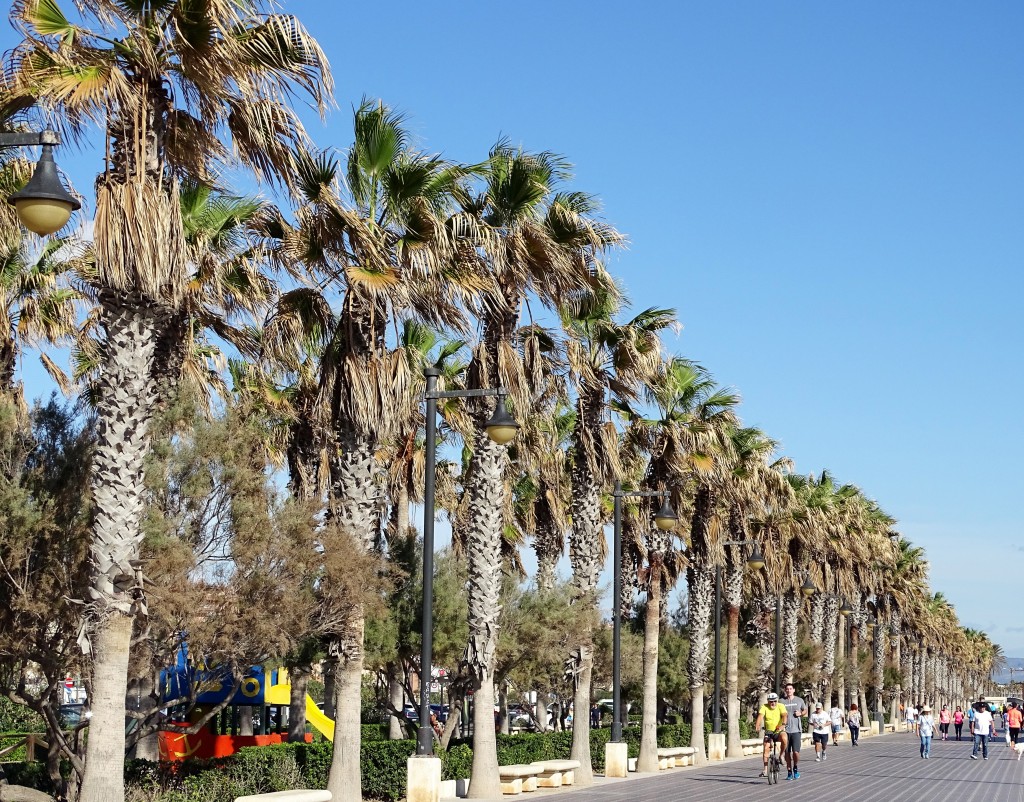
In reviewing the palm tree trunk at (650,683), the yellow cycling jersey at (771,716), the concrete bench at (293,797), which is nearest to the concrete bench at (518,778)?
the yellow cycling jersey at (771,716)

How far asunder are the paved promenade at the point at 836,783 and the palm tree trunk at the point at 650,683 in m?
0.57

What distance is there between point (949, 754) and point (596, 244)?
1239 inches

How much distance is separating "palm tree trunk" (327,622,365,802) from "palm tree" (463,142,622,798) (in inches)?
125

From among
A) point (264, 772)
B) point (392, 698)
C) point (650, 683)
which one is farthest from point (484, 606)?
point (650, 683)

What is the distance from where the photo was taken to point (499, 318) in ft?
76.0

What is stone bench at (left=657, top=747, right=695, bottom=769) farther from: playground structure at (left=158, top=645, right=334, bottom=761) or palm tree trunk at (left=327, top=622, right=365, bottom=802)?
palm tree trunk at (left=327, top=622, right=365, bottom=802)

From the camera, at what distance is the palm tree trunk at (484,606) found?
2239 centimetres

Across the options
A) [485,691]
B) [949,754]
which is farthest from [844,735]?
[485,691]

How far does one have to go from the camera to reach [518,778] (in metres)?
23.9

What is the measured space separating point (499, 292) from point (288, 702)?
15.2 metres

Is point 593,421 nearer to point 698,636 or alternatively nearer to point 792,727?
point 792,727

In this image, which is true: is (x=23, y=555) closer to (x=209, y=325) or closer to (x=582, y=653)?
(x=209, y=325)

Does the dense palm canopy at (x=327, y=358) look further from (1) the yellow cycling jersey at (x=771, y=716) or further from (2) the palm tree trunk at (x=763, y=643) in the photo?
(2) the palm tree trunk at (x=763, y=643)

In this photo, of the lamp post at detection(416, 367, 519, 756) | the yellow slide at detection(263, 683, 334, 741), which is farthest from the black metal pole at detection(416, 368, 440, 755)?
the yellow slide at detection(263, 683, 334, 741)
